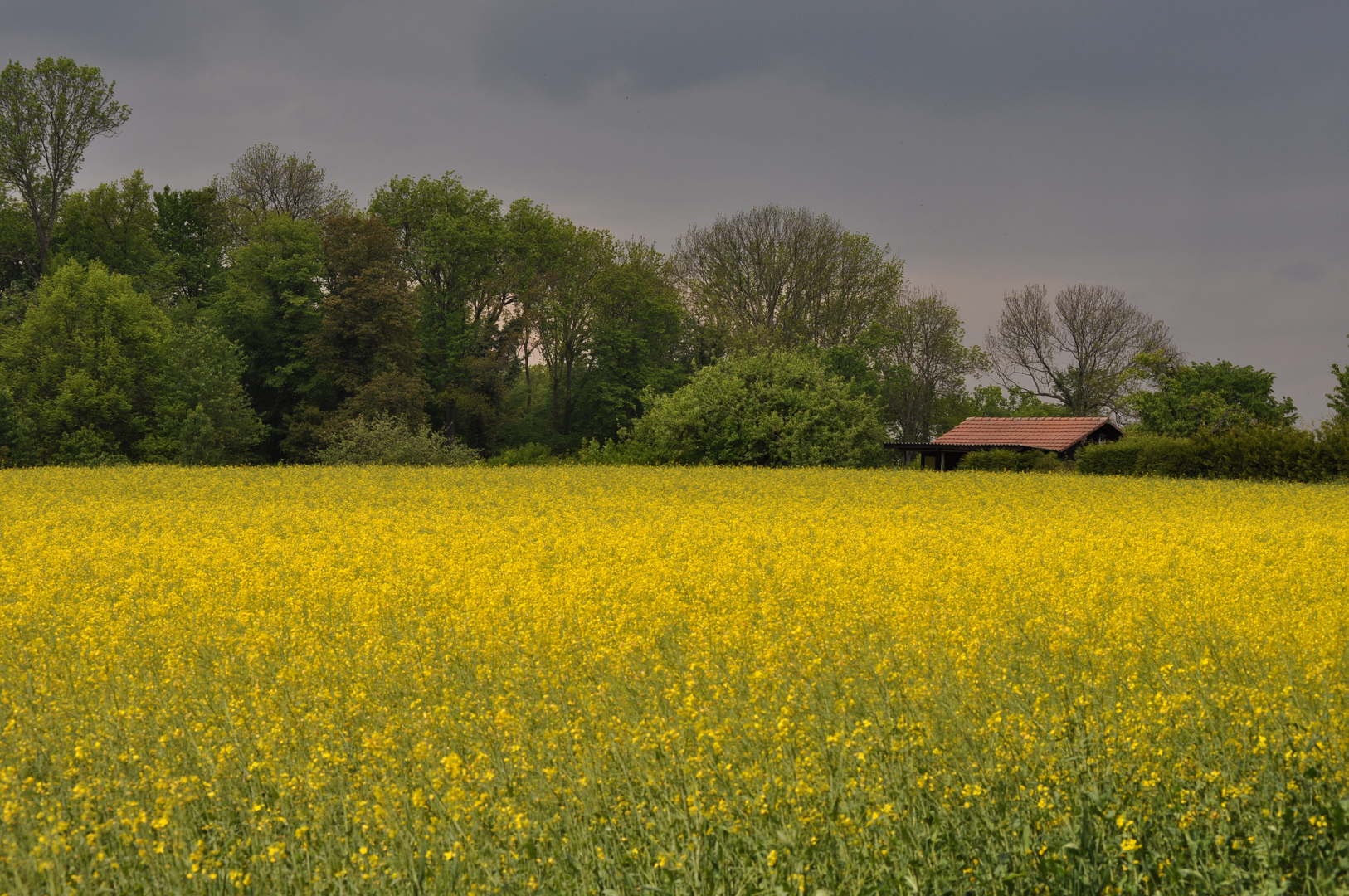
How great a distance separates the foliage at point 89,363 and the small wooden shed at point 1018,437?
3245 cm

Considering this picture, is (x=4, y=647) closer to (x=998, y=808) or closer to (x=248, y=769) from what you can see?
(x=248, y=769)

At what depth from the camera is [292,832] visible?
159 inches

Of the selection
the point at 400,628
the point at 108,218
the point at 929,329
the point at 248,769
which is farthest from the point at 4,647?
the point at 929,329

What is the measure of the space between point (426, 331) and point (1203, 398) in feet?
123

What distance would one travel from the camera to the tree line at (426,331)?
3788 cm

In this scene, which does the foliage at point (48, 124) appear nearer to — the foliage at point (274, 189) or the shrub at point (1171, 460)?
the foliage at point (274, 189)

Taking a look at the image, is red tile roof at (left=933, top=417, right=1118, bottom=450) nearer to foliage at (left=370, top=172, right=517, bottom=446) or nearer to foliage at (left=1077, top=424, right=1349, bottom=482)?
foliage at (left=1077, top=424, right=1349, bottom=482)

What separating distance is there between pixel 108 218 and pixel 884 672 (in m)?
54.4

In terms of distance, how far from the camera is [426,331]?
156 ft

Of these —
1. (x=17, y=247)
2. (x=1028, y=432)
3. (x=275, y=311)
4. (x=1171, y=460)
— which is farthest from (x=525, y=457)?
(x=17, y=247)

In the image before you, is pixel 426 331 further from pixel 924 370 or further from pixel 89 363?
pixel 924 370

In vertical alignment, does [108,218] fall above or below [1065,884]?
above

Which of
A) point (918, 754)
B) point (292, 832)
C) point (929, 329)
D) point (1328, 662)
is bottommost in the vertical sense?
point (292, 832)

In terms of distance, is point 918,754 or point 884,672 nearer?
point 918,754
